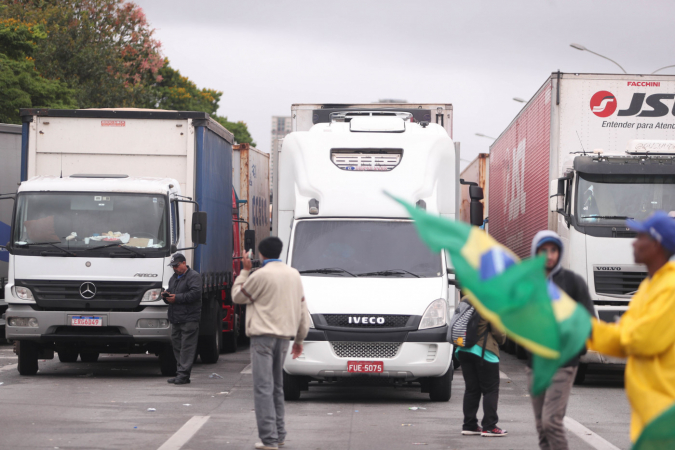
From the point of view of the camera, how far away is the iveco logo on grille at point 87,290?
13.9m

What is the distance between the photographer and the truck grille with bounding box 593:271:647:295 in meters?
13.6

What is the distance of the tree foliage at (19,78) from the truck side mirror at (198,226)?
1895cm

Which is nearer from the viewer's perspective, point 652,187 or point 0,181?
point 652,187

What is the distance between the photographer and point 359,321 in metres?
11.6

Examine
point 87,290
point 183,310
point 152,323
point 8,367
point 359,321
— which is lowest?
point 8,367

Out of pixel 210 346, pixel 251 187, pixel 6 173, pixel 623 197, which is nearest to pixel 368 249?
pixel 623 197

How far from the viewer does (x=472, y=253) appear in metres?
4.62

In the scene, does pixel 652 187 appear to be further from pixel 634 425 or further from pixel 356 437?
pixel 634 425

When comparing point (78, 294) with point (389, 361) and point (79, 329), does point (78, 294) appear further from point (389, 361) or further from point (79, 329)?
point (389, 361)

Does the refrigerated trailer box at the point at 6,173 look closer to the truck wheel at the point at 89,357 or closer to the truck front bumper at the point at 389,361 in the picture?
the truck wheel at the point at 89,357

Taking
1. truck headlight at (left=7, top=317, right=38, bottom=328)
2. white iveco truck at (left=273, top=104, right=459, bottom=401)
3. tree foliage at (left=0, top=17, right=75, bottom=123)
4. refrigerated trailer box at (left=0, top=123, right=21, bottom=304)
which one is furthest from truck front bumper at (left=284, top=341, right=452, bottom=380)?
tree foliage at (left=0, top=17, right=75, bottom=123)

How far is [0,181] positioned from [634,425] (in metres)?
17.2

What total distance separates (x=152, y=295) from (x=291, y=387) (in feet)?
9.98

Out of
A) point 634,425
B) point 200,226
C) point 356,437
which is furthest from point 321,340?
point 634,425
